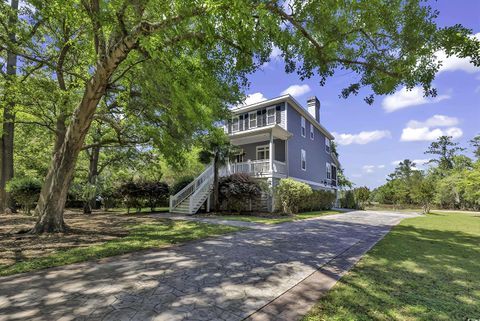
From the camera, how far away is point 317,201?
2061cm

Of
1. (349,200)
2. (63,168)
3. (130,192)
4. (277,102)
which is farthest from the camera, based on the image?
(349,200)

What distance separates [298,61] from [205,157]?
8.58 metres

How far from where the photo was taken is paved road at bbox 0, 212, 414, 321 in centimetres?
312

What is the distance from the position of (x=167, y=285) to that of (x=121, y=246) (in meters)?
3.22

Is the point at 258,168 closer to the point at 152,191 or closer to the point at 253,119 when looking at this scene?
the point at 253,119

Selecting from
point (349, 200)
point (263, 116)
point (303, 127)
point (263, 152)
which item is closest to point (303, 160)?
point (303, 127)

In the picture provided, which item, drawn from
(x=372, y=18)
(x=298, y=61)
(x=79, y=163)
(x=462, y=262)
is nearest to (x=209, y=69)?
(x=298, y=61)

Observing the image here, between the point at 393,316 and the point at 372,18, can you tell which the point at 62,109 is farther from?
the point at 393,316

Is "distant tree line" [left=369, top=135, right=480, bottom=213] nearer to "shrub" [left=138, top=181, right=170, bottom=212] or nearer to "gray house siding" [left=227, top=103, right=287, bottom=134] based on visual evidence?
"gray house siding" [left=227, top=103, right=287, bottom=134]

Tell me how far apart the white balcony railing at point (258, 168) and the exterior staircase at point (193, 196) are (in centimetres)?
206

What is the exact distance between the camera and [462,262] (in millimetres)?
5750

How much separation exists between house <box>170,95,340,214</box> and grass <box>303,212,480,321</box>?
11034 mm

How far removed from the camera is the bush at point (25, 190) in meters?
12.2

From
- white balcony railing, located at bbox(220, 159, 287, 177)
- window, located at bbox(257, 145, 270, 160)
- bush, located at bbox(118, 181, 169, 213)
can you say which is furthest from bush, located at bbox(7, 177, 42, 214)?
window, located at bbox(257, 145, 270, 160)
